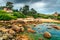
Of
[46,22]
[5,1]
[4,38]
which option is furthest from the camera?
[5,1]

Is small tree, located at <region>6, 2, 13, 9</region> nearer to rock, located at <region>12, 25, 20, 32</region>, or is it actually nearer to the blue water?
rock, located at <region>12, 25, 20, 32</region>

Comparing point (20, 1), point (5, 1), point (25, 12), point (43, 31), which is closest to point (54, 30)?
point (43, 31)

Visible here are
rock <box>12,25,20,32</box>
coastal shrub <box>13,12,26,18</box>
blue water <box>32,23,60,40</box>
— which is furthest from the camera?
coastal shrub <box>13,12,26,18</box>

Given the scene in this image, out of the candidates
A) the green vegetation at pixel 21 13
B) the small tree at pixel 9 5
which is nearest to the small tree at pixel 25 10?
the green vegetation at pixel 21 13

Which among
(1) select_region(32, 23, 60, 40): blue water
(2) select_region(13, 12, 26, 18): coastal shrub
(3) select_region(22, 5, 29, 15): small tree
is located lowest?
(1) select_region(32, 23, 60, 40): blue water

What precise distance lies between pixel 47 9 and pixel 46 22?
503mm

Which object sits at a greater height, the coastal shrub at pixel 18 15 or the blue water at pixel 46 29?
the coastal shrub at pixel 18 15

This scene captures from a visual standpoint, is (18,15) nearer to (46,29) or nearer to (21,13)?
(21,13)

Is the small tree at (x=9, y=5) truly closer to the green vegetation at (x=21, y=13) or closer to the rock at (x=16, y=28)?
the green vegetation at (x=21, y=13)

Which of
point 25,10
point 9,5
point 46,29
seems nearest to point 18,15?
point 25,10

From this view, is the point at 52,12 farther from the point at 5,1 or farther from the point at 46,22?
the point at 5,1

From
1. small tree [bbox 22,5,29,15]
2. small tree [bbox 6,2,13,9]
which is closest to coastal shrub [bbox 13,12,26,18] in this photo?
small tree [bbox 22,5,29,15]

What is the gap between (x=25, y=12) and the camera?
5566 millimetres

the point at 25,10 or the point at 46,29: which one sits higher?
the point at 25,10
